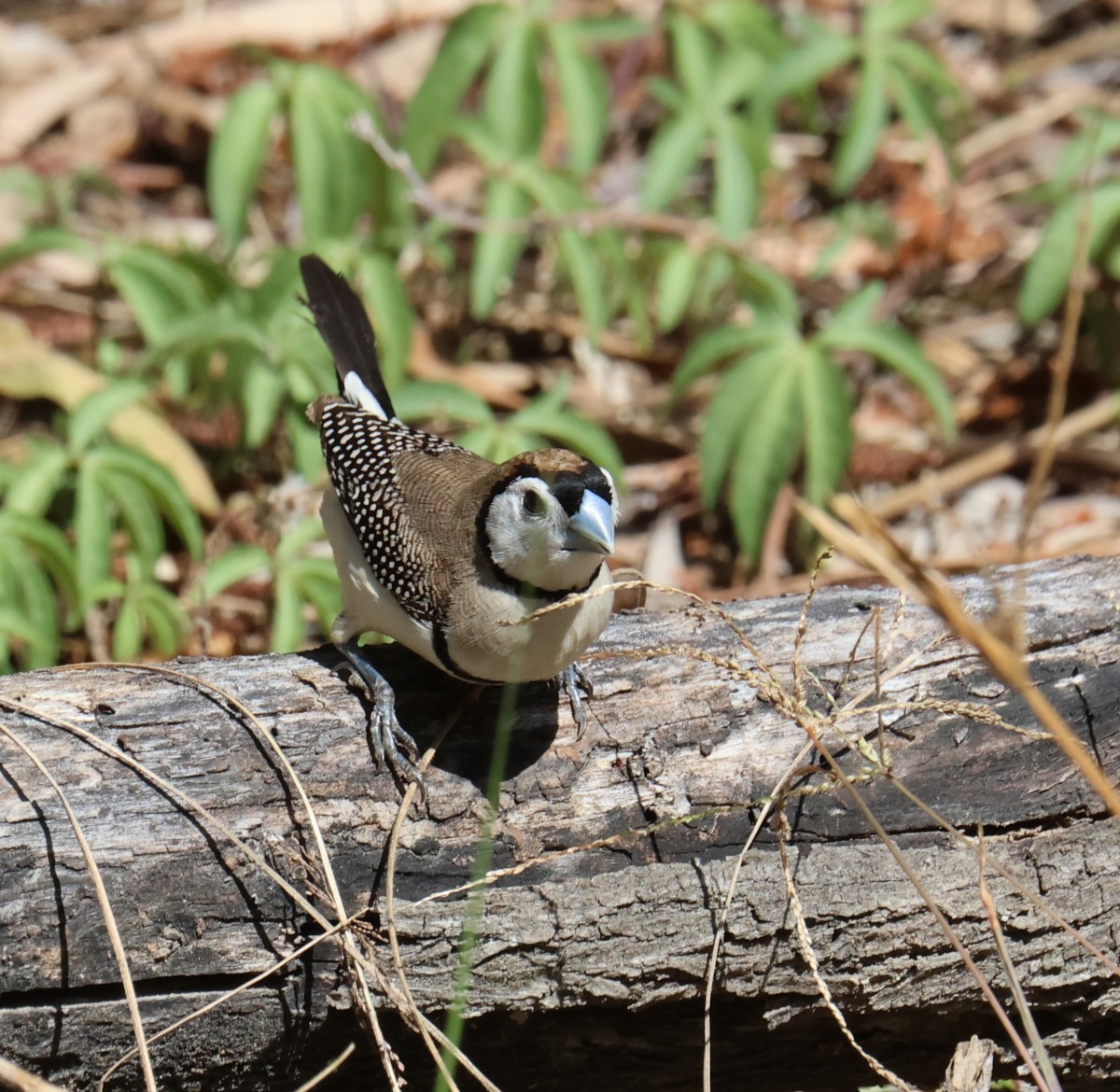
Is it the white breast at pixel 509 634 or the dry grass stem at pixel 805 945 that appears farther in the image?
the white breast at pixel 509 634

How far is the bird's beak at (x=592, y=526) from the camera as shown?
2.52 metres

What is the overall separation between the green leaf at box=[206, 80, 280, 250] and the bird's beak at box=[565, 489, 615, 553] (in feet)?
9.75

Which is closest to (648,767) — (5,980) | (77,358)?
(5,980)

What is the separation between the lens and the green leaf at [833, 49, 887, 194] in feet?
17.4

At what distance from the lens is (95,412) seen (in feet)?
13.8

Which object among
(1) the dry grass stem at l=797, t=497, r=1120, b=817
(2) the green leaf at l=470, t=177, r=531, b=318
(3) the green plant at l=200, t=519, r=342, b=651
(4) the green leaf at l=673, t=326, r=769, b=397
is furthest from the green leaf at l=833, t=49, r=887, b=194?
(1) the dry grass stem at l=797, t=497, r=1120, b=817

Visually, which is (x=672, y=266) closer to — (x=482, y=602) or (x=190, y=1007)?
(x=482, y=602)

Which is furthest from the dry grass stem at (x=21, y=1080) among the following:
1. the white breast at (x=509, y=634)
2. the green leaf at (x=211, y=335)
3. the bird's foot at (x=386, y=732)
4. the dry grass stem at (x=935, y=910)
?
the green leaf at (x=211, y=335)

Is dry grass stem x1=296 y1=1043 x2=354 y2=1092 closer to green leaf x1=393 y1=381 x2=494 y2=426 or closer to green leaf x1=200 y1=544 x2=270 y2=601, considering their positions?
green leaf x1=200 y1=544 x2=270 y2=601

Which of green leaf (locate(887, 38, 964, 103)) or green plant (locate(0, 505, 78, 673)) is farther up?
green leaf (locate(887, 38, 964, 103))

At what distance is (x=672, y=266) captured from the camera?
17.0 feet

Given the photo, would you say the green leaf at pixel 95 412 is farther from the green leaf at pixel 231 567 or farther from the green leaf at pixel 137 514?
the green leaf at pixel 231 567

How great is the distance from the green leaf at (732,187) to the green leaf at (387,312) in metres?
1.32

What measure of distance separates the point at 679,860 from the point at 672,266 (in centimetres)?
307
